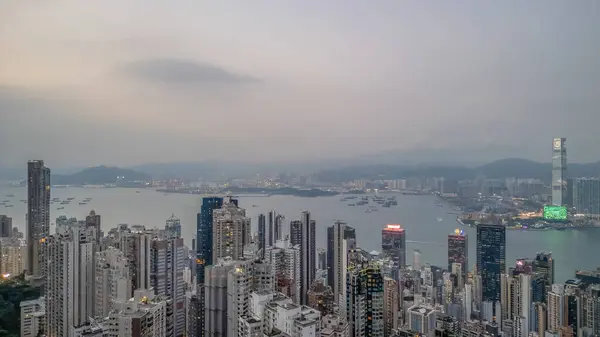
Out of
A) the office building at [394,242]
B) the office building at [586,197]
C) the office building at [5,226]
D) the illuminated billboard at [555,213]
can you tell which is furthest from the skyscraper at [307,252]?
the office building at [5,226]

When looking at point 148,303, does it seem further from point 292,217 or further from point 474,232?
point 474,232

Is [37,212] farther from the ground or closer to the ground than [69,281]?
farther from the ground

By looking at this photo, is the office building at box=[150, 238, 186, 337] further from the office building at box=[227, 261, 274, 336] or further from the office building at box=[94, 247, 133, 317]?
the office building at box=[227, 261, 274, 336]

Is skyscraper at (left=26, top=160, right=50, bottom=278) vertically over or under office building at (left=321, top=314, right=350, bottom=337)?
over

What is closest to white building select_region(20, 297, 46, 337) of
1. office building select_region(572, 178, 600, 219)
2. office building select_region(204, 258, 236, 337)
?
office building select_region(204, 258, 236, 337)

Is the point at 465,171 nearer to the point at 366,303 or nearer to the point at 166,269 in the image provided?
the point at 366,303

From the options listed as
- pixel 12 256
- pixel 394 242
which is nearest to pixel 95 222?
pixel 12 256
